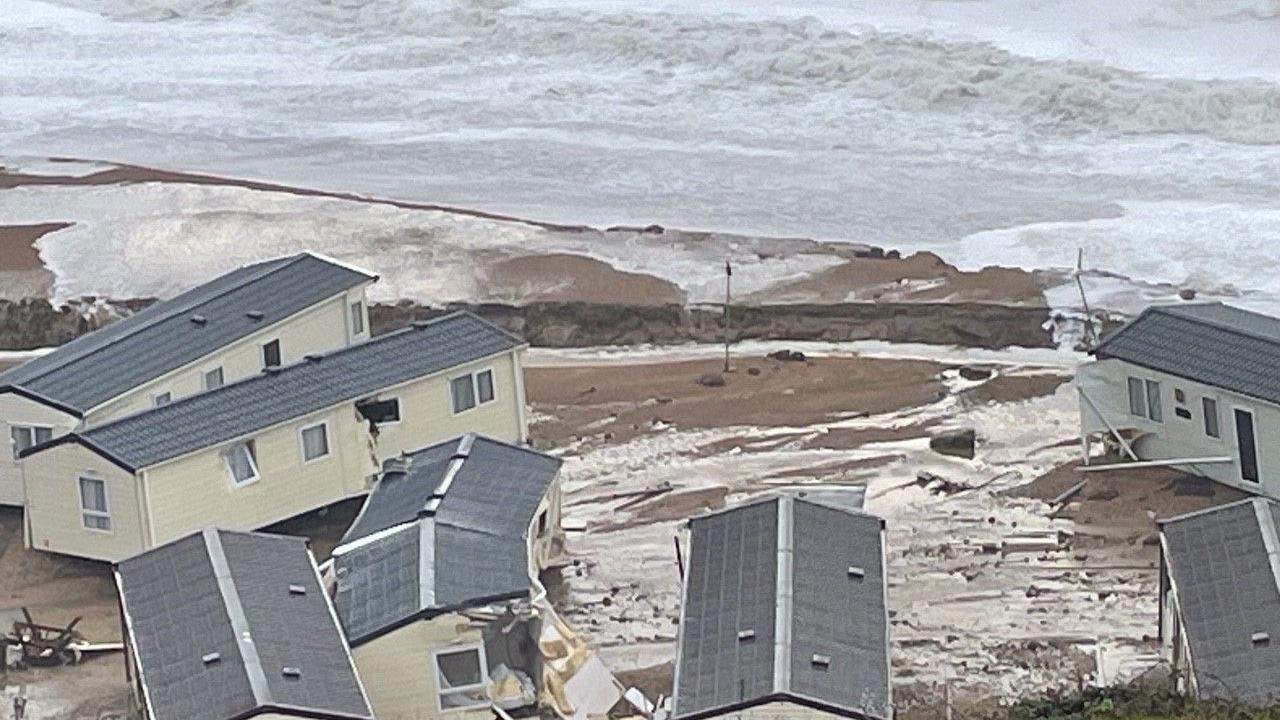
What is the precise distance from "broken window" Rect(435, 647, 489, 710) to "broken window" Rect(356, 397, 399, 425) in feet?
19.4

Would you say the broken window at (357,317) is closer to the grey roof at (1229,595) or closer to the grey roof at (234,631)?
the grey roof at (234,631)

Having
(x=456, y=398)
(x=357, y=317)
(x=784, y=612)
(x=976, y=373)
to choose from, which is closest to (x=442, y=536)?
(x=784, y=612)

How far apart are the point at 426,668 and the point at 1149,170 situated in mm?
23673

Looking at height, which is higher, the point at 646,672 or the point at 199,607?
the point at 199,607

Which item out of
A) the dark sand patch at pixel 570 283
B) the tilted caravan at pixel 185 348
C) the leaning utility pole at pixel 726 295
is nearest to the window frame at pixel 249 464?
the tilted caravan at pixel 185 348

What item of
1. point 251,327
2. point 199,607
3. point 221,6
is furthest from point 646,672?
point 221,6

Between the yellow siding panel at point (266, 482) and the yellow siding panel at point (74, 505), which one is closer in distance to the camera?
the yellow siding panel at point (74, 505)

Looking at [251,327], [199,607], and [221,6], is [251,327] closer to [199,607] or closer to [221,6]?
[199,607]

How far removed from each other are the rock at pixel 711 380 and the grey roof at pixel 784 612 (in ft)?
30.6

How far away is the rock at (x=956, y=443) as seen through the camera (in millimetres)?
28562

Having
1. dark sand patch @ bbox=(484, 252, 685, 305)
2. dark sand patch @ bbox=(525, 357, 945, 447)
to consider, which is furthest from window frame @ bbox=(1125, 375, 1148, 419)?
dark sand patch @ bbox=(484, 252, 685, 305)

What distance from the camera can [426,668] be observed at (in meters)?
21.0

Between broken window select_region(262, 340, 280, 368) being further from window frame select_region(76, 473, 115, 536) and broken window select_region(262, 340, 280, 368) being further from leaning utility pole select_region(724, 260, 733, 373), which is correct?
leaning utility pole select_region(724, 260, 733, 373)

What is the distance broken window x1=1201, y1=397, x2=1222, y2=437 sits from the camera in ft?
86.9
